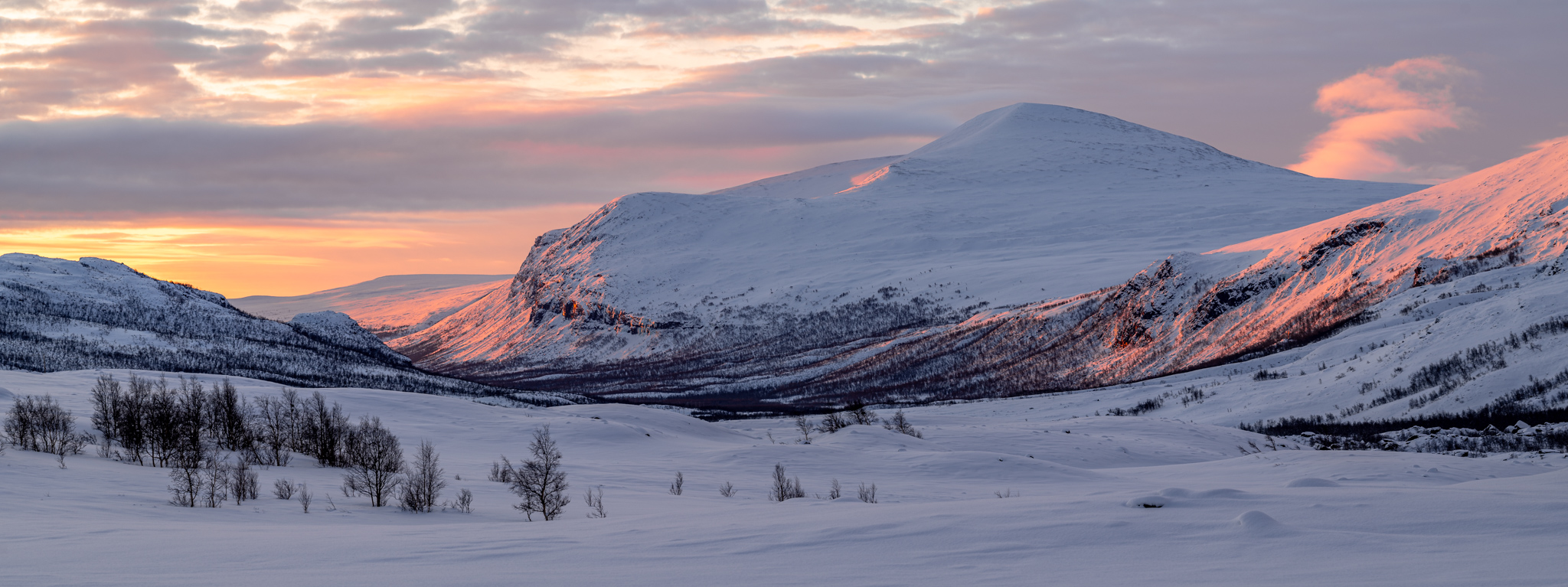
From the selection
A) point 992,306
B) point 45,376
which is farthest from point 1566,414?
point 992,306

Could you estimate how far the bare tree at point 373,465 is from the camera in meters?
24.8

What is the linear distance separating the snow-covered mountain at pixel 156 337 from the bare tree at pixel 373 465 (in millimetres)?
64181

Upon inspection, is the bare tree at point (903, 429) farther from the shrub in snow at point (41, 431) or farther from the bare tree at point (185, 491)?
the shrub in snow at point (41, 431)

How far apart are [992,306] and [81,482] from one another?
144m

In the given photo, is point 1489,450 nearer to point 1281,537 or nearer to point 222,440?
point 1281,537

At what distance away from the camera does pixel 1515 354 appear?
50.3 m

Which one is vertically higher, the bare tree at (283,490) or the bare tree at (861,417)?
the bare tree at (283,490)

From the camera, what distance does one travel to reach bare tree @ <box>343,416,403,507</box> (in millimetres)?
24797

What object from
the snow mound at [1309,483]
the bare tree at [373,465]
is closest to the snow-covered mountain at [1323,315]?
the snow mound at [1309,483]

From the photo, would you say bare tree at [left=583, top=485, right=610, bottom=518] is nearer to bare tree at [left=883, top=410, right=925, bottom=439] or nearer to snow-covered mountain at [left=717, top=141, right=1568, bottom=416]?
bare tree at [left=883, top=410, right=925, bottom=439]

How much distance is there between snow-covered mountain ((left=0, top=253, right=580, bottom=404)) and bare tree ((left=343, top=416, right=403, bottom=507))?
64181 millimetres

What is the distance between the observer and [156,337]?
433ft

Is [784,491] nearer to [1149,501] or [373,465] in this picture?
[373,465]

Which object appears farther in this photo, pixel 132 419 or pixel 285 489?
pixel 132 419
